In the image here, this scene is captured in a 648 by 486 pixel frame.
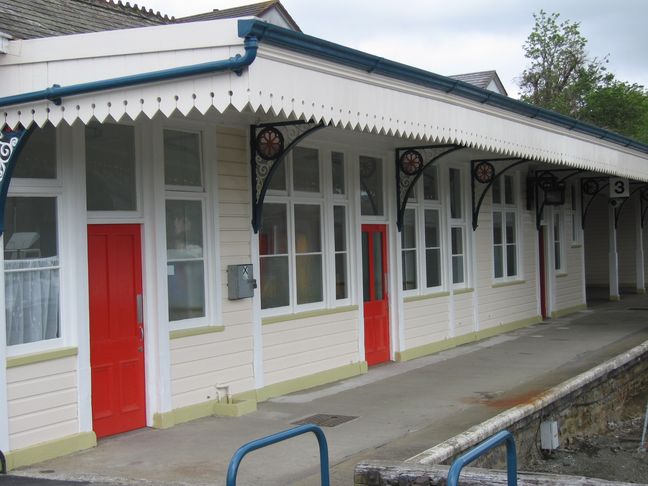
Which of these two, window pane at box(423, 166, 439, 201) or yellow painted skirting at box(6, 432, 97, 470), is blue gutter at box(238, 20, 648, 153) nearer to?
window pane at box(423, 166, 439, 201)

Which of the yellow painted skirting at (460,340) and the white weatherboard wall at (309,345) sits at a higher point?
the white weatherboard wall at (309,345)

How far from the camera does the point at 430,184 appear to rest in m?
13.1

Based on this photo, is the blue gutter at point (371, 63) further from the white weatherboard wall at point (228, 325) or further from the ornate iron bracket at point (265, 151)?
the white weatherboard wall at point (228, 325)

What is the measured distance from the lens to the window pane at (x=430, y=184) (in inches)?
508

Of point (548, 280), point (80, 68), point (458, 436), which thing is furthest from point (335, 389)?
point (548, 280)

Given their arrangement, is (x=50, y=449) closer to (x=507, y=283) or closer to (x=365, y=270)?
(x=365, y=270)

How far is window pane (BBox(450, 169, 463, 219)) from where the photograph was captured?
1370cm

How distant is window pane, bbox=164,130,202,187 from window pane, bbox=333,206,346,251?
8.60 feet

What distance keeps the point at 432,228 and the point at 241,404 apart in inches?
223

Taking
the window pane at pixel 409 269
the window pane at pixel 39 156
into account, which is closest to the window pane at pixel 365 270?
the window pane at pixel 409 269

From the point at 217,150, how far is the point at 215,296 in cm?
Result: 151

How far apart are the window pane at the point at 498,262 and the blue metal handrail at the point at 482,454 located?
10.1 metres

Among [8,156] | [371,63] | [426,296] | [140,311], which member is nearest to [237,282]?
[140,311]

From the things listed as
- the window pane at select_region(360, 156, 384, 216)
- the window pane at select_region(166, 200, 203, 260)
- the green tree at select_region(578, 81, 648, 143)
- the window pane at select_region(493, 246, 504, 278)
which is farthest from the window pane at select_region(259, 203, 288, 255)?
the green tree at select_region(578, 81, 648, 143)
